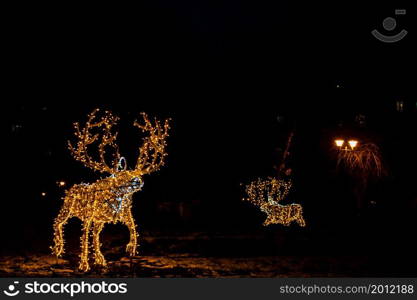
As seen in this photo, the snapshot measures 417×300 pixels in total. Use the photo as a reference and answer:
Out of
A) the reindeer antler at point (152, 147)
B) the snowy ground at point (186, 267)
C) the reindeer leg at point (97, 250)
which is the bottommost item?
the snowy ground at point (186, 267)

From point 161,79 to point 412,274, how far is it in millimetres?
13339

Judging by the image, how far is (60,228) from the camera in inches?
450

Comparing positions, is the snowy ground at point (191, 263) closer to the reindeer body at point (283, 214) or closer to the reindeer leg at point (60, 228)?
the reindeer leg at point (60, 228)

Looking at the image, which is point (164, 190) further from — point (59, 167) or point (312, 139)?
point (312, 139)

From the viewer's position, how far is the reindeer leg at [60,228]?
36.7ft

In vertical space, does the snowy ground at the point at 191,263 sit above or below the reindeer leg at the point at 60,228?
below

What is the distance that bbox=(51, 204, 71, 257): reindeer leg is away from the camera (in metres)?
11.2

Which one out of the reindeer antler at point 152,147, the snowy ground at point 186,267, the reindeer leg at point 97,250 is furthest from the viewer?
the reindeer antler at point 152,147

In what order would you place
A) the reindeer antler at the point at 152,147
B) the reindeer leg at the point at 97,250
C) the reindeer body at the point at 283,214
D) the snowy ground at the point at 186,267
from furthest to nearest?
the reindeer body at the point at 283,214
the reindeer antler at the point at 152,147
the reindeer leg at the point at 97,250
the snowy ground at the point at 186,267

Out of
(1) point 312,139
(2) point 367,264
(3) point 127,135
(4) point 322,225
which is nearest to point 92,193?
(2) point 367,264

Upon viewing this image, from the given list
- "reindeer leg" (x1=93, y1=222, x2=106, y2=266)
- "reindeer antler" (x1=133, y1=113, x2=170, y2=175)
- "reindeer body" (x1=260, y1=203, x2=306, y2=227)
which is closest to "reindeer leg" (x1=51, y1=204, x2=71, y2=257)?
"reindeer leg" (x1=93, y1=222, x2=106, y2=266)

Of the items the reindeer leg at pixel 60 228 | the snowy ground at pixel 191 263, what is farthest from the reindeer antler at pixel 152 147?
the snowy ground at pixel 191 263

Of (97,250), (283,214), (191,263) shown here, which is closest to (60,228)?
(97,250)

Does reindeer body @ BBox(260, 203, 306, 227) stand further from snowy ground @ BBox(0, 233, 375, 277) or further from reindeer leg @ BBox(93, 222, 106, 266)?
reindeer leg @ BBox(93, 222, 106, 266)
